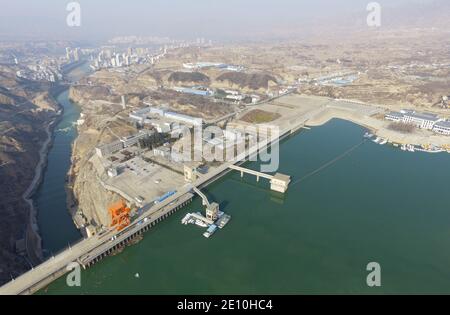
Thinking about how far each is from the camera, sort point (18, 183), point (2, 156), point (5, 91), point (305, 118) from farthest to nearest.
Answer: point (5, 91), point (305, 118), point (2, 156), point (18, 183)

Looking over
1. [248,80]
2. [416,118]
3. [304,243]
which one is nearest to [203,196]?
[304,243]

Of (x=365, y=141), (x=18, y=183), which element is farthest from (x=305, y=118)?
(x=18, y=183)

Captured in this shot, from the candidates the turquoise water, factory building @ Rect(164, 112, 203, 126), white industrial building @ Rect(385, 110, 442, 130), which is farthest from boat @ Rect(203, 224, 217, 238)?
white industrial building @ Rect(385, 110, 442, 130)

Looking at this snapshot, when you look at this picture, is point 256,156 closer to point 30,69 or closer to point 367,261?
point 367,261

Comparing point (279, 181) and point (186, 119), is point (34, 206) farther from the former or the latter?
point (279, 181)

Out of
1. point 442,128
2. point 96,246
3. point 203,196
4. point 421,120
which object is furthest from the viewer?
point 421,120
